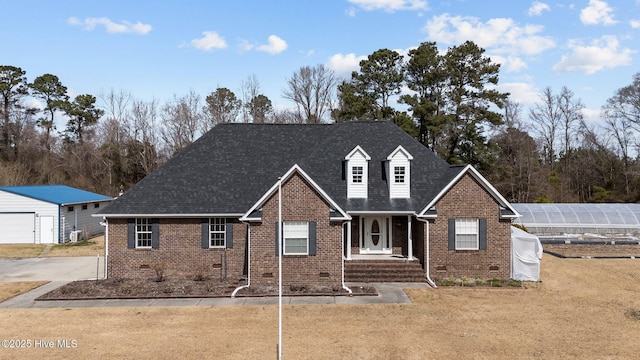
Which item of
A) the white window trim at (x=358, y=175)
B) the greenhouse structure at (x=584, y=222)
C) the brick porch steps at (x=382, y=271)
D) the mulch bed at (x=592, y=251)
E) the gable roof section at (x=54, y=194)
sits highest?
the white window trim at (x=358, y=175)

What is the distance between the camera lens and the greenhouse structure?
3319 cm

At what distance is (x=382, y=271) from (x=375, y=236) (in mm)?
2523

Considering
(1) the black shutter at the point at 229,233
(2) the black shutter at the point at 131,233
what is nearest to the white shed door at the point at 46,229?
(2) the black shutter at the point at 131,233

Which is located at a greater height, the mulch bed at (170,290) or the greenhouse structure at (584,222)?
the greenhouse structure at (584,222)

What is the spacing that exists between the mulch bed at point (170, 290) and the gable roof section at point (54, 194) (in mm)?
18582

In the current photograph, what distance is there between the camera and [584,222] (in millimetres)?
33875

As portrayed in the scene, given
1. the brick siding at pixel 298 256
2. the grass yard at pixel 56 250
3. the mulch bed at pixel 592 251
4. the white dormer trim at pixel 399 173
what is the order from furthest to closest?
the grass yard at pixel 56 250
the mulch bed at pixel 592 251
the white dormer trim at pixel 399 173
the brick siding at pixel 298 256

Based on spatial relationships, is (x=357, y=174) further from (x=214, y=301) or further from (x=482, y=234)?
(x=214, y=301)

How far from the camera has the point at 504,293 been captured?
58.1 ft

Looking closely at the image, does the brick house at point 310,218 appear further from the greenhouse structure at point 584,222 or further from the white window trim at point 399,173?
the greenhouse structure at point 584,222

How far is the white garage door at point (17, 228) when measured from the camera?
3309cm

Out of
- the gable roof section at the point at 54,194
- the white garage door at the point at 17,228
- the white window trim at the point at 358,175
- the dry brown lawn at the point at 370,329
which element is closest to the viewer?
the dry brown lawn at the point at 370,329

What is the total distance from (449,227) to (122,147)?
2095 inches

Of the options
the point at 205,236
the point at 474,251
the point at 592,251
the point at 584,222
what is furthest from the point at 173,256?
the point at 584,222
